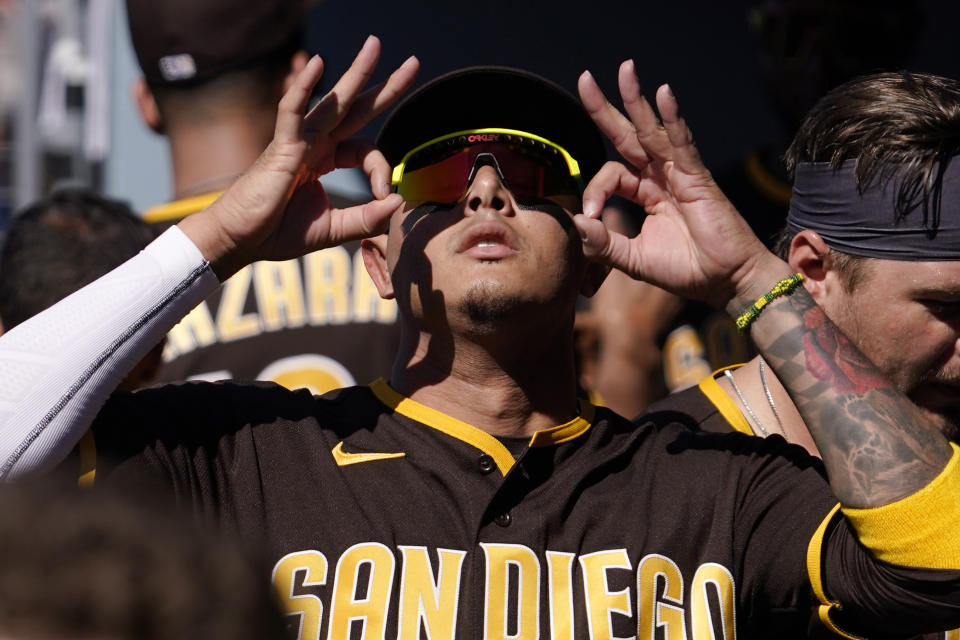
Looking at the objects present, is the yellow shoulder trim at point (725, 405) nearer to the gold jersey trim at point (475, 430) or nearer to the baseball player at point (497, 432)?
the baseball player at point (497, 432)

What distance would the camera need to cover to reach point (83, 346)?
6.97 ft

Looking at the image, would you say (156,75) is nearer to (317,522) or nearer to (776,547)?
(317,522)

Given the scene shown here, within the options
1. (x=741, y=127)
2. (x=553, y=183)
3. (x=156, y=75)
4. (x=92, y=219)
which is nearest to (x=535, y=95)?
(x=553, y=183)

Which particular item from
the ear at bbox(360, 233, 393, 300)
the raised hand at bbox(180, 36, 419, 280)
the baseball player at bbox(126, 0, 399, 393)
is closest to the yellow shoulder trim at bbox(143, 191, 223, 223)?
the baseball player at bbox(126, 0, 399, 393)

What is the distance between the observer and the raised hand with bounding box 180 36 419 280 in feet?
7.51

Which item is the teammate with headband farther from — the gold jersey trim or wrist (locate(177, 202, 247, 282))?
wrist (locate(177, 202, 247, 282))

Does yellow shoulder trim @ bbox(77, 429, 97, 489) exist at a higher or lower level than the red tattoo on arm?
lower

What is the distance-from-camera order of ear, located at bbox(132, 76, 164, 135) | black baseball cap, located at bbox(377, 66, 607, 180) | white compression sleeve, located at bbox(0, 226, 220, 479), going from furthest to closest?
ear, located at bbox(132, 76, 164, 135)
black baseball cap, located at bbox(377, 66, 607, 180)
white compression sleeve, located at bbox(0, 226, 220, 479)

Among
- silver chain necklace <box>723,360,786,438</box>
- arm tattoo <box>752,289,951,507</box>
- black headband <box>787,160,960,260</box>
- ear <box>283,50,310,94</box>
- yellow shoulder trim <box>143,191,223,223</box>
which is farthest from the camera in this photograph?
ear <box>283,50,310,94</box>

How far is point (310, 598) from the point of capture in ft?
6.93

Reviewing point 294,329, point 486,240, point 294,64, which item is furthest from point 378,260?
point 294,64

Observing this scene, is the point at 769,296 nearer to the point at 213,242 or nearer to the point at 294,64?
the point at 213,242

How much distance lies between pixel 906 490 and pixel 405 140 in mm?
1240

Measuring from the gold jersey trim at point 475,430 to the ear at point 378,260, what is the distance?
13.9 inches
